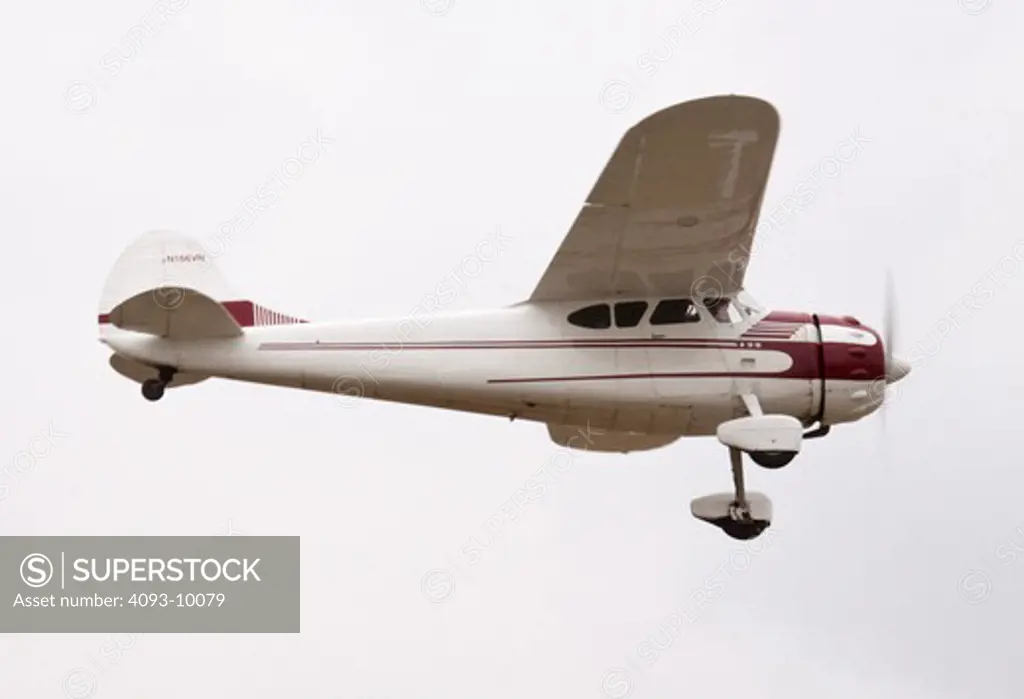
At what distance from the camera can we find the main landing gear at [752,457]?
1502 centimetres

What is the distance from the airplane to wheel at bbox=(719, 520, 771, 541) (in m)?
0.02

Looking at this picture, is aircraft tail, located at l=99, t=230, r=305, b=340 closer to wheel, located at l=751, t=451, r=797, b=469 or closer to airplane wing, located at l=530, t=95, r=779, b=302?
airplane wing, located at l=530, t=95, r=779, b=302

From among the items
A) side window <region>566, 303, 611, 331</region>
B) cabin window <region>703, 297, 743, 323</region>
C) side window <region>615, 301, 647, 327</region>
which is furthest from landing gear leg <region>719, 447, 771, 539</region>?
side window <region>566, 303, 611, 331</region>

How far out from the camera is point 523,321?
1577 centimetres

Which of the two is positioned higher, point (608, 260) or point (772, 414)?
point (608, 260)

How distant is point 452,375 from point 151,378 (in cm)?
257

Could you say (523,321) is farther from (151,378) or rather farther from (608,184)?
(151,378)

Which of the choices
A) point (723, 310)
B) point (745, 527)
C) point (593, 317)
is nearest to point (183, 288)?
point (593, 317)

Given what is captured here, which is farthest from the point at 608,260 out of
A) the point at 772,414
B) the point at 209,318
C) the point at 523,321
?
the point at 209,318

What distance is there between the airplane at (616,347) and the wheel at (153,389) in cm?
1

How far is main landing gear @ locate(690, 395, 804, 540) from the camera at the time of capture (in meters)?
15.0

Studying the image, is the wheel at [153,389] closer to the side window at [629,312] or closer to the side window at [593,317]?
the side window at [593,317]

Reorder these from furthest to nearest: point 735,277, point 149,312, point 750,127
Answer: point 735,277 → point 149,312 → point 750,127

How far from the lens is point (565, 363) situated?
1560 cm
